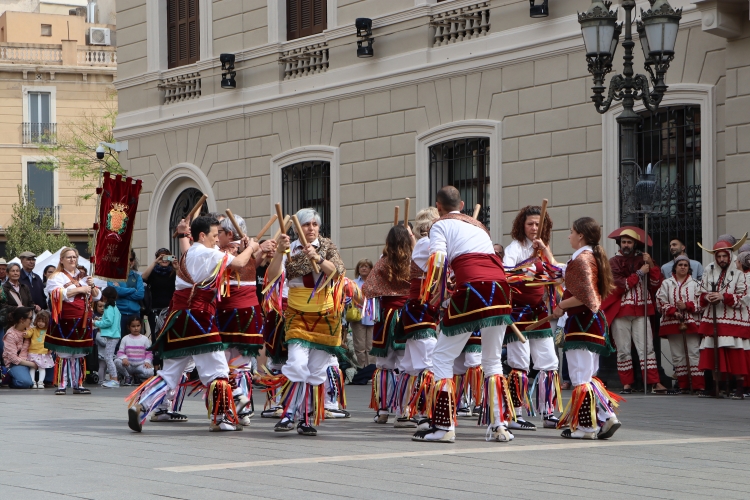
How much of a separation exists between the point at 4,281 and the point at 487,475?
1139 centimetres

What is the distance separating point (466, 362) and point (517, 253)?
3.27ft

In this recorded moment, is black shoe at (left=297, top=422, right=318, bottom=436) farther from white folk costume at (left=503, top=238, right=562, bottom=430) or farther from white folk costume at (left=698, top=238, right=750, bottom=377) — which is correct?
white folk costume at (left=698, top=238, right=750, bottom=377)

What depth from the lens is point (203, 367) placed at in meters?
10.0

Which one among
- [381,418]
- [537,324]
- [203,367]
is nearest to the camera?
[203,367]

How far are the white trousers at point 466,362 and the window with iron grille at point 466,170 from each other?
7816 mm

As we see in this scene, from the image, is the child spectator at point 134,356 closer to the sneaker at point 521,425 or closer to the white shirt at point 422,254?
the sneaker at point 521,425

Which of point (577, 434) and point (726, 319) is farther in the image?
point (726, 319)

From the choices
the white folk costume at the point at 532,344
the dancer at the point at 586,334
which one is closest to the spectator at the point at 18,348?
the white folk costume at the point at 532,344

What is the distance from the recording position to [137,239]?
2502cm

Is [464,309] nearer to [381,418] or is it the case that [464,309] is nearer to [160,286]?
[381,418]

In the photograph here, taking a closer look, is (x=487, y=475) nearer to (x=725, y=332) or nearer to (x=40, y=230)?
(x=725, y=332)

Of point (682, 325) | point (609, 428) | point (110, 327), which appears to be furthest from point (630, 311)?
point (110, 327)

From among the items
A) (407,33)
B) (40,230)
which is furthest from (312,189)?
(40,230)

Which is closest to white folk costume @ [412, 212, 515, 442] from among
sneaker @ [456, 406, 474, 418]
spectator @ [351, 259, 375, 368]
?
sneaker @ [456, 406, 474, 418]
